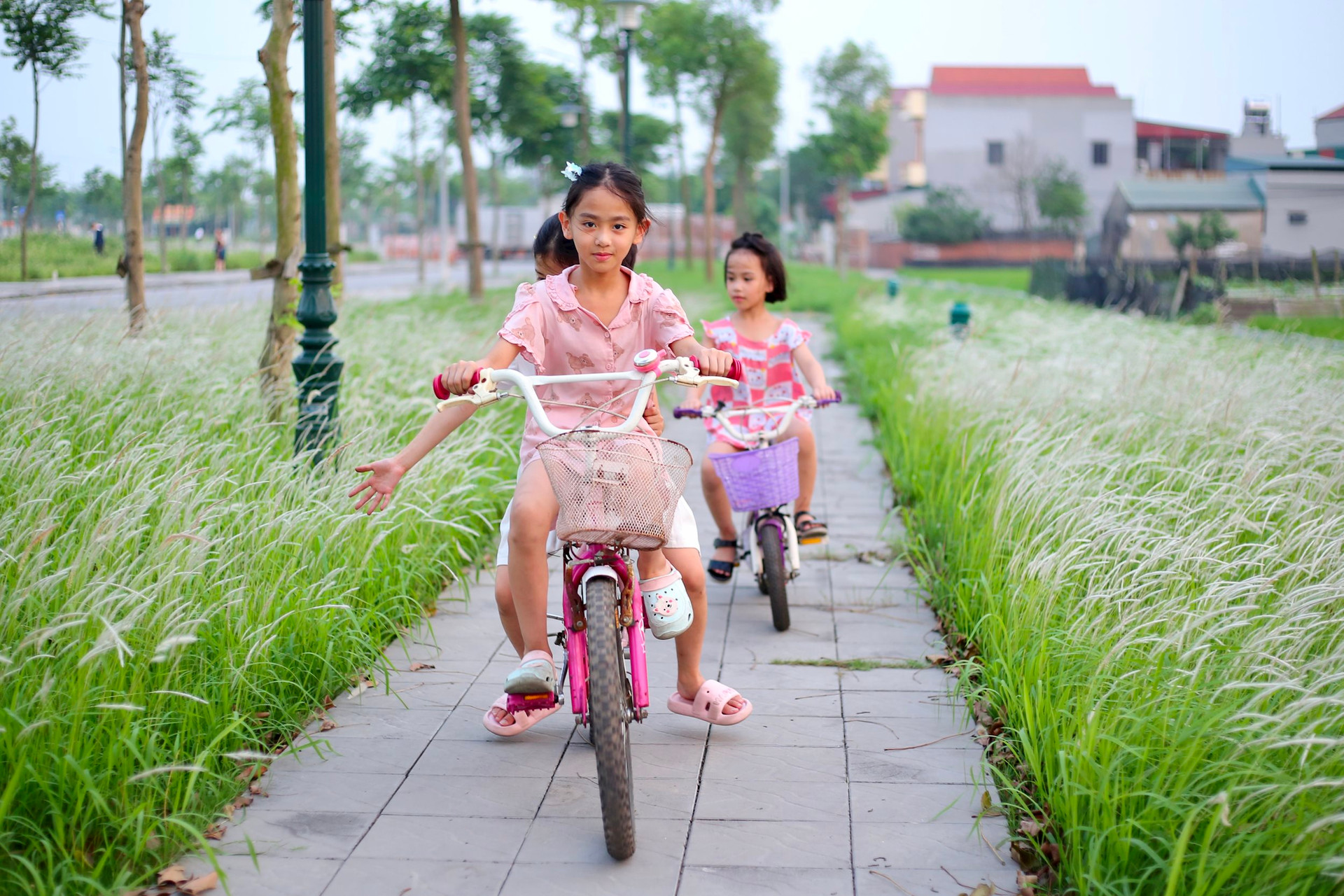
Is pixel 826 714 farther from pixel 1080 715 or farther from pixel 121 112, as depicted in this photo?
pixel 121 112

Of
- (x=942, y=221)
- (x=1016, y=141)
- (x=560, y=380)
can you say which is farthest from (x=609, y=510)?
(x=1016, y=141)

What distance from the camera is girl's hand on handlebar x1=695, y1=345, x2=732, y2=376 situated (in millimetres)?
3297

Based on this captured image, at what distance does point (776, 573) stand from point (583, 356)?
5.89 feet

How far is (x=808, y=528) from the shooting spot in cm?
550

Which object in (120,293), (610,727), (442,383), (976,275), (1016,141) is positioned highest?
(1016,141)

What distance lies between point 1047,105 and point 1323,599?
66.6 m

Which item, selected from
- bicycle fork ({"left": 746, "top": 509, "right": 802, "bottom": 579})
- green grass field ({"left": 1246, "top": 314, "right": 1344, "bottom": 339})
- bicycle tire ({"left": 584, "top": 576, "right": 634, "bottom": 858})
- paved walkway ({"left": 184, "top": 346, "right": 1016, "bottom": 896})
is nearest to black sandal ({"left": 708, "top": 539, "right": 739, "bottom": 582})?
bicycle fork ({"left": 746, "top": 509, "right": 802, "bottom": 579})

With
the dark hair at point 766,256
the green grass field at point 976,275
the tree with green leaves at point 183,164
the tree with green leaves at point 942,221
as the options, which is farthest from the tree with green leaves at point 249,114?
the tree with green leaves at point 942,221

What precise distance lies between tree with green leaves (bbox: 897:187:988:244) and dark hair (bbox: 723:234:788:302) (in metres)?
56.5

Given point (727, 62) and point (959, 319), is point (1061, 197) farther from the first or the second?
point (959, 319)

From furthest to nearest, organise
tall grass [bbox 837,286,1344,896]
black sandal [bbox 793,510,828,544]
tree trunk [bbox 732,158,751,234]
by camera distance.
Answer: tree trunk [bbox 732,158,751,234] < black sandal [bbox 793,510,828,544] < tall grass [bbox 837,286,1344,896]

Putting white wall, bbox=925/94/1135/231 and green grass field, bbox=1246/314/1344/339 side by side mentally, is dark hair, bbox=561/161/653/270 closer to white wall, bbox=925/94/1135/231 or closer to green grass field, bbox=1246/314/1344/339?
green grass field, bbox=1246/314/1344/339

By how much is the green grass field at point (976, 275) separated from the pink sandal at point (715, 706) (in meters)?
31.7

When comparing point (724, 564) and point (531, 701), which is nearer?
point (531, 701)
